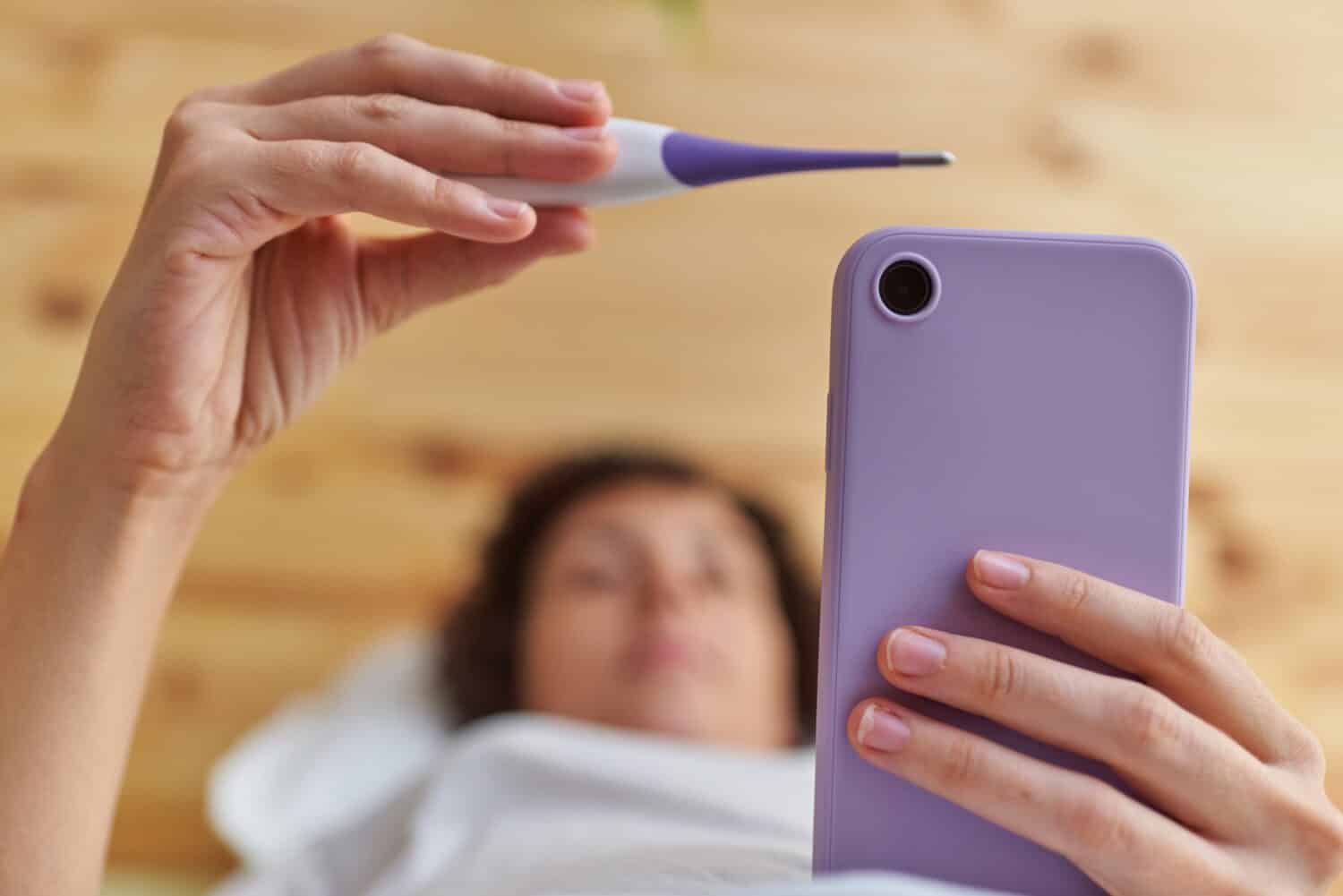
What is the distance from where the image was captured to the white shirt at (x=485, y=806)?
2.63 feet

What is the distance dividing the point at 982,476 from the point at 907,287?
103 mm

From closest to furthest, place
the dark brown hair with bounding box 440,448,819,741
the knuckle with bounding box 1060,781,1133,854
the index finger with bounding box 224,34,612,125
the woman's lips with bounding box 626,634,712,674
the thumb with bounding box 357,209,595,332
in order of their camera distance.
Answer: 1. the knuckle with bounding box 1060,781,1133,854
2. the index finger with bounding box 224,34,612,125
3. the thumb with bounding box 357,209,595,332
4. the woman's lips with bounding box 626,634,712,674
5. the dark brown hair with bounding box 440,448,819,741

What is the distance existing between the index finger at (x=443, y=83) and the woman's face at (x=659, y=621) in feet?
2.11

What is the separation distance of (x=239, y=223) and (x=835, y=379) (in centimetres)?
32

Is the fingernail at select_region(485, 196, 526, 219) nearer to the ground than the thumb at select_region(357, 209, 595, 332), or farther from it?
farther from it

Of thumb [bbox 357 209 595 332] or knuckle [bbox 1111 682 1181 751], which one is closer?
knuckle [bbox 1111 682 1181 751]

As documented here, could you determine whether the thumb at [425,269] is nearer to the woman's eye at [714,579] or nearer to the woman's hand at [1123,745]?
the woman's hand at [1123,745]

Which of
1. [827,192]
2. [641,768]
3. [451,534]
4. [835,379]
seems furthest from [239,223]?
[827,192]

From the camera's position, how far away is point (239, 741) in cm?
137

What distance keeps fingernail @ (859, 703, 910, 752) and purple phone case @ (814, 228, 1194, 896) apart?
0.08 feet

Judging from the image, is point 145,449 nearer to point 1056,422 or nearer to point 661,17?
point 1056,422

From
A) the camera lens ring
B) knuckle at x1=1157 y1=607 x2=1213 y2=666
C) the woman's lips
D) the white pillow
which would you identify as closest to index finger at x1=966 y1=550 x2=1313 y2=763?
knuckle at x1=1157 y1=607 x2=1213 y2=666

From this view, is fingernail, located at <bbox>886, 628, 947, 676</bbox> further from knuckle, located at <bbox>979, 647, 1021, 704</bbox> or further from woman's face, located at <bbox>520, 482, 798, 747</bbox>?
woman's face, located at <bbox>520, 482, 798, 747</bbox>

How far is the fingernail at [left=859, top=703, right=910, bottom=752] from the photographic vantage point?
0.56m
